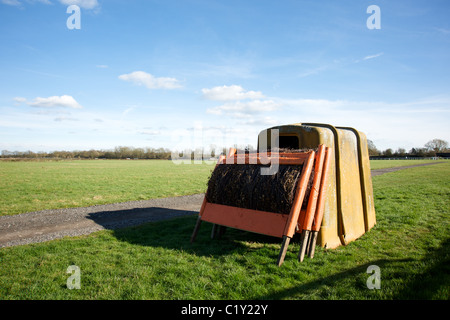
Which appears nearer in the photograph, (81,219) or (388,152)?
(81,219)

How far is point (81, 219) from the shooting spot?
10742 millimetres

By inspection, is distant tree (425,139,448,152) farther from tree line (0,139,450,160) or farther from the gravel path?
the gravel path

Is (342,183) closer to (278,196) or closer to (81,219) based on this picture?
(278,196)

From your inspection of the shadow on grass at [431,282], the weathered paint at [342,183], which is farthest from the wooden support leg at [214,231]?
the shadow on grass at [431,282]

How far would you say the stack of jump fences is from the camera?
5637 millimetres

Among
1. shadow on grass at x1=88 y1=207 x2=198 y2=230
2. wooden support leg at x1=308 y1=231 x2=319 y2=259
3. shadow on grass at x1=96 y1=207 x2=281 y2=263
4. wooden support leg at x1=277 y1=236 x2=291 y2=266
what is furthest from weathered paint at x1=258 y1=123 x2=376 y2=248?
shadow on grass at x1=88 y1=207 x2=198 y2=230

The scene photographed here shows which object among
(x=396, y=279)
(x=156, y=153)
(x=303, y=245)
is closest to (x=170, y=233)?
(x=303, y=245)

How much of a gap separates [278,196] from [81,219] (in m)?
8.48

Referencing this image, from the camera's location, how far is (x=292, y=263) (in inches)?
220

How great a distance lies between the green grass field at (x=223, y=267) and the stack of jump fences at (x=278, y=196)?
0.67 meters

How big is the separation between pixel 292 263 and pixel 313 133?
3.13 metres

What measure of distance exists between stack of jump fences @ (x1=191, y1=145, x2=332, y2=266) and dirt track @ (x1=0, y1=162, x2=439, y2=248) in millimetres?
4900

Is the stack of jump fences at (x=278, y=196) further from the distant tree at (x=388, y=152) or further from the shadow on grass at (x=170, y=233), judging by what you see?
the distant tree at (x=388, y=152)

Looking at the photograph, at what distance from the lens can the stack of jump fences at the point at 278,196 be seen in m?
5.64
